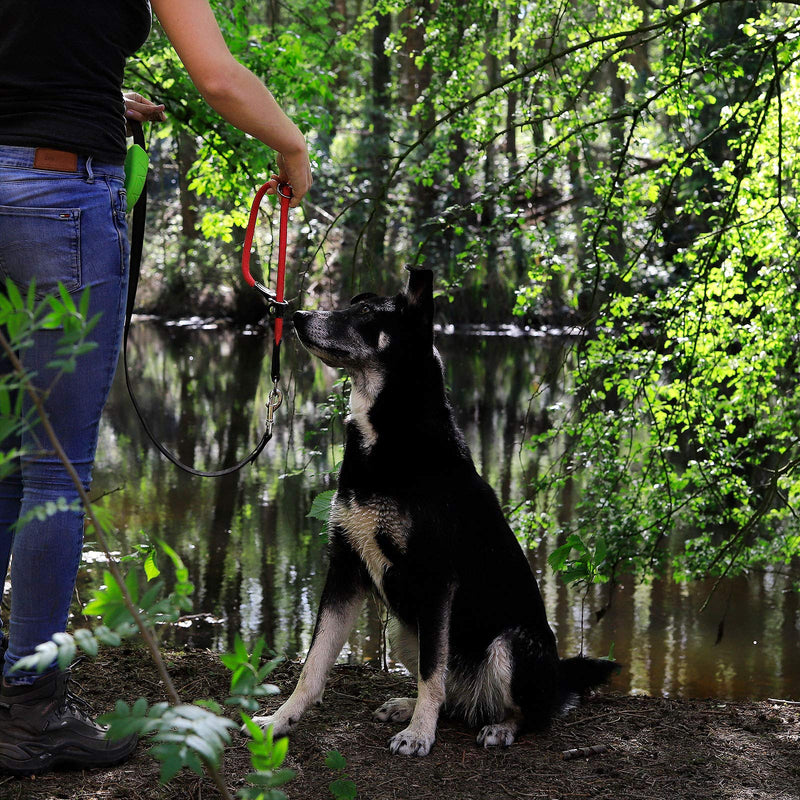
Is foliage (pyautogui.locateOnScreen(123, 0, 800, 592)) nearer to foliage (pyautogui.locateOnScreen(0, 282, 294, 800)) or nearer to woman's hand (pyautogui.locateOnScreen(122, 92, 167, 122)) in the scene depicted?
woman's hand (pyautogui.locateOnScreen(122, 92, 167, 122))

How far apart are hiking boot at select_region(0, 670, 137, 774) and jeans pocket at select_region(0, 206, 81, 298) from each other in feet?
3.63

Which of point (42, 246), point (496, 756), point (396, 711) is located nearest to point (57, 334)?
point (42, 246)

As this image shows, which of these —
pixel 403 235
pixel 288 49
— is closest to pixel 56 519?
pixel 288 49

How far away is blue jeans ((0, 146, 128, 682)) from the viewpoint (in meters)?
2.35

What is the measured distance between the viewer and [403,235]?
21969 millimetres

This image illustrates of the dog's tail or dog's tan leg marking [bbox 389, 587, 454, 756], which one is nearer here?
dog's tan leg marking [bbox 389, 587, 454, 756]

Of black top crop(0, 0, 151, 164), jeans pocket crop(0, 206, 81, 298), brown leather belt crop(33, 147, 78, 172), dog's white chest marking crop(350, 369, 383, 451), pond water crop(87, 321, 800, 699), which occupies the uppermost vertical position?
black top crop(0, 0, 151, 164)

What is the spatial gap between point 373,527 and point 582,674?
111cm

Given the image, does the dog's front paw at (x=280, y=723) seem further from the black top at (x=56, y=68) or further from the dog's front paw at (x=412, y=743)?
the black top at (x=56, y=68)

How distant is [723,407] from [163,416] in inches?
339

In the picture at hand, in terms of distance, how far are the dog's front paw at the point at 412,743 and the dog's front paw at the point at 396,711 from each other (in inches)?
10.0

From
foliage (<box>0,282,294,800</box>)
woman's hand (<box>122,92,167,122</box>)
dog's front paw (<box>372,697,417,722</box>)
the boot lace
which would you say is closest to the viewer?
foliage (<box>0,282,294,800</box>)

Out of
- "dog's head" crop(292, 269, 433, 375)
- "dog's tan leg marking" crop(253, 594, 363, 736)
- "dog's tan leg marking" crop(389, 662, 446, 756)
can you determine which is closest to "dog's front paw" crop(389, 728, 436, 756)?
"dog's tan leg marking" crop(389, 662, 446, 756)

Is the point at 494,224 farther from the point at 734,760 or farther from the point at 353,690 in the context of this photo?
the point at 734,760
